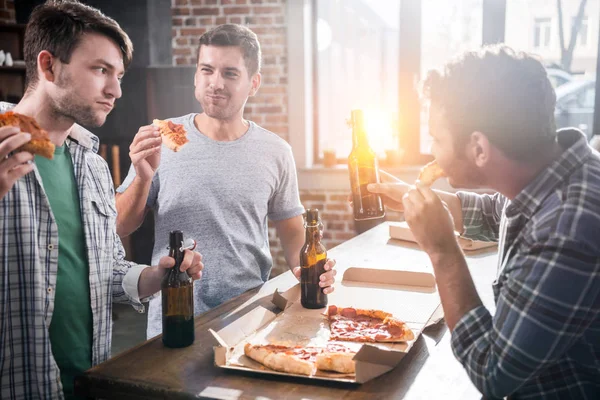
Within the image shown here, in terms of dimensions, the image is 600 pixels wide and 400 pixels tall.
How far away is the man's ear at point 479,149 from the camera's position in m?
1.10

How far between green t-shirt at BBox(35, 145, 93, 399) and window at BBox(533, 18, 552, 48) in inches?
159

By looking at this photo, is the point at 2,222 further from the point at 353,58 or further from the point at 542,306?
the point at 353,58

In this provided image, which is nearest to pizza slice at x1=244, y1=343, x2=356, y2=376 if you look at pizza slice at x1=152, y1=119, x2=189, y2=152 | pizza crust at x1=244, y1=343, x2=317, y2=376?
pizza crust at x1=244, y1=343, x2=317, y2=376

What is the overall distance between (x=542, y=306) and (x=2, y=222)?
3.94 feet

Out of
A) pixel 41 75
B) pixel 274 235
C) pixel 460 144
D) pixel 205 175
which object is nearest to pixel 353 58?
pixel 274 235

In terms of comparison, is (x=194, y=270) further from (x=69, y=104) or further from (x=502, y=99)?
(x=502, y=99)

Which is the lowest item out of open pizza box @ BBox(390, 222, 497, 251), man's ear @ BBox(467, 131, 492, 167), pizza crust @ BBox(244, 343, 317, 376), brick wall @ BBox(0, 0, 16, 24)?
open pizza box @ BBox(390, 222, 497, 251)

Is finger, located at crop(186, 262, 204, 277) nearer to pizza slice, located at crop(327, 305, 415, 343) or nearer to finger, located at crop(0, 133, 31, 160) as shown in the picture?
pizza slice, located at crop(327, 305, 415, 343)

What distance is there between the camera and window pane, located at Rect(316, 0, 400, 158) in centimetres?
486

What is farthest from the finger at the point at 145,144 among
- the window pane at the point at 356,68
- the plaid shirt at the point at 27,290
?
the window pane at the point at 356,68

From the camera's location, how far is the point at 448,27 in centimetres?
471

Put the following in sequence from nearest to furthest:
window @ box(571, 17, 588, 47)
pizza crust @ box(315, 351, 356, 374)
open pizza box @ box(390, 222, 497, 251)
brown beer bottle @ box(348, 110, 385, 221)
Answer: pizza crust @ box(315, 351, 356, 374) < brown beer bottle @ box(348, 110, 385, 221) < open pizza box @ box(390, 222, 497, 251) < window @ box(571, 17, 588, 47)

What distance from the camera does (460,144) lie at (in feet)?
3.73

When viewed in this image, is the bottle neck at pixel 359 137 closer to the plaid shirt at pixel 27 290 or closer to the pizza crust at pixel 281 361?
the pizza crust at pixel 281 361
